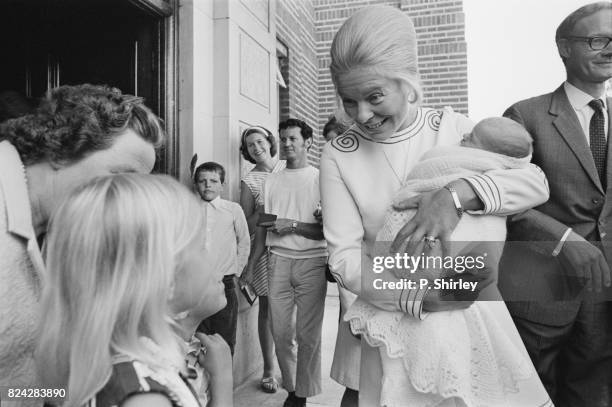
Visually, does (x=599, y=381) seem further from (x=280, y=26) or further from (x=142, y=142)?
(x=280, y=26)

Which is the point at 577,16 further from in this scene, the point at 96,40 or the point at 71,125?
the point at 96,40

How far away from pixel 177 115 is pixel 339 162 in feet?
6.85

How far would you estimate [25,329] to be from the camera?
41.4 inches

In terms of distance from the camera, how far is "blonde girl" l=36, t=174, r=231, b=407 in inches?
34.1

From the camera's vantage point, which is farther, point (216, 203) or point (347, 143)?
point (216, 203)

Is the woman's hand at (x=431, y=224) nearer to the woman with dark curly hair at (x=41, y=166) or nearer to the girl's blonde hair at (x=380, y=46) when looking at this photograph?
the girl's blonde hair at (x=380, y=46)

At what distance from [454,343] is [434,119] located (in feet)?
2.40

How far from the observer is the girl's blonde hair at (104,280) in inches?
34.9

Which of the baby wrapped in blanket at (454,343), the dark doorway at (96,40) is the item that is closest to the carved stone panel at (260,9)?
the dark doorway at (96,40)

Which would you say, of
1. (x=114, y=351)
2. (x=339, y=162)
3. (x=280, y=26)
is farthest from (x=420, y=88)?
(x=280, y=26)

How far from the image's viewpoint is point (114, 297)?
0.89 meters

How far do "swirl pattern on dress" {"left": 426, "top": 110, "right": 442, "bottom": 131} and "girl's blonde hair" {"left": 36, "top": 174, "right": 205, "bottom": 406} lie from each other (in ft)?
3.07

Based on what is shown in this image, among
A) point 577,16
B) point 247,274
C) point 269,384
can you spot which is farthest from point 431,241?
point 269,384

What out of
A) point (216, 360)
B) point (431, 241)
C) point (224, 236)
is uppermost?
point (431, 241)
